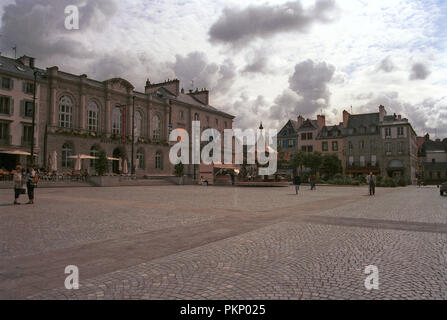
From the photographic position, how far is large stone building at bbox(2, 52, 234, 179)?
118 ft

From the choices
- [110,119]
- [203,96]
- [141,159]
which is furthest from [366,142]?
[110,119]

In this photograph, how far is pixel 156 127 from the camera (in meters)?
50.5

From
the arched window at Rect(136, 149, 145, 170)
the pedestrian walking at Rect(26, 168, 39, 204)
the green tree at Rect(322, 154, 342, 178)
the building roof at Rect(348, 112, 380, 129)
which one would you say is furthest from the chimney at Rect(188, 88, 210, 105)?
the pedestrian walking at Rect(26, 168, 39, 204)

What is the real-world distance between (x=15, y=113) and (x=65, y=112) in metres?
5.14

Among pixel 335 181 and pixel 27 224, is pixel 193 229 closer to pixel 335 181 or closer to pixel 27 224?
pixel 27 224

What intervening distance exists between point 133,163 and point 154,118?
8.94 meters

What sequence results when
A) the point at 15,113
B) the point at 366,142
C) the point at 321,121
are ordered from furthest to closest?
the point at 321,121, the point at 366,142, the point at 15,113

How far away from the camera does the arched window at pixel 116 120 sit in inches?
1711

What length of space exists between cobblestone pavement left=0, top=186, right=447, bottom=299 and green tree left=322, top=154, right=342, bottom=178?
53.7m

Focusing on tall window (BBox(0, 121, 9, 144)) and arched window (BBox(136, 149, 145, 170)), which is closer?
tall window (BBox(0, 121, 9, 144))

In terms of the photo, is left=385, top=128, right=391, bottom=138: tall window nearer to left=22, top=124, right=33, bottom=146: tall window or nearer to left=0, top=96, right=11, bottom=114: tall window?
left=22, top=124, right=33, bottom=146: tall window

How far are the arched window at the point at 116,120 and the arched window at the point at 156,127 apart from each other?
656 cm

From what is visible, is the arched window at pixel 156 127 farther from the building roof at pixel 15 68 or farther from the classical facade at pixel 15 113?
the building roof at pixel 15 68

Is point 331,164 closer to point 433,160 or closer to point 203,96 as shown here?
point 203,96
